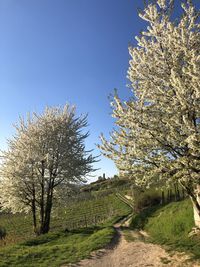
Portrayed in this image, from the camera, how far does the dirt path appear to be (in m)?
12.4

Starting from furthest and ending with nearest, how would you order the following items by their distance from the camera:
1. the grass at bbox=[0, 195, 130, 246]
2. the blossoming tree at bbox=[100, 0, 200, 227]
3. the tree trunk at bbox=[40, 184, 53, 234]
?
the grass at bbox=[0, 195, 130, 246] < the tree trunk at bbox=[40, 184, 53, 234] < the blossoming tree at bbox=[100, 0, 200, 227]

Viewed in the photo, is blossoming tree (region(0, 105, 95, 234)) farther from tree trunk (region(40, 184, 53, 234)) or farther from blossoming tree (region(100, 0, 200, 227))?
blossoming tree (region(100, 0, 200, 227))

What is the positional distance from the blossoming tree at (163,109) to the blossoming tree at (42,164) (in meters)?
13.7

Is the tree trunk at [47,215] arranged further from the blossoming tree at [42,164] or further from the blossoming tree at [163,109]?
the blossoming tree at [163,109]

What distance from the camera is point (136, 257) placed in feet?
46.6

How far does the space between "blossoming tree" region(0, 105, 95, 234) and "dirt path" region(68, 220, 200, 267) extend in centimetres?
1258

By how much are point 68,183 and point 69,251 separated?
43.8ft

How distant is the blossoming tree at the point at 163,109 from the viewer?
40.2ft

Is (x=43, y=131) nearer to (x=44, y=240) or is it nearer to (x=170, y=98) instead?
(x=44, y=240)

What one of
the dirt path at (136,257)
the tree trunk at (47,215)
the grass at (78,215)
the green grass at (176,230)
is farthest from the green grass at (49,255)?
the grass at (78,215)

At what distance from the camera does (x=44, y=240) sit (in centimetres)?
2158

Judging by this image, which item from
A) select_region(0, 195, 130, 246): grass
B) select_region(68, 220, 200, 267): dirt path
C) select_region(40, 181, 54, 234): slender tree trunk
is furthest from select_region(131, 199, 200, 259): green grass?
select_region(0, 195, 130, 246): grass

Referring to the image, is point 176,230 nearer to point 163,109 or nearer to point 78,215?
point 163,109

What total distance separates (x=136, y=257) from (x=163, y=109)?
670cm
